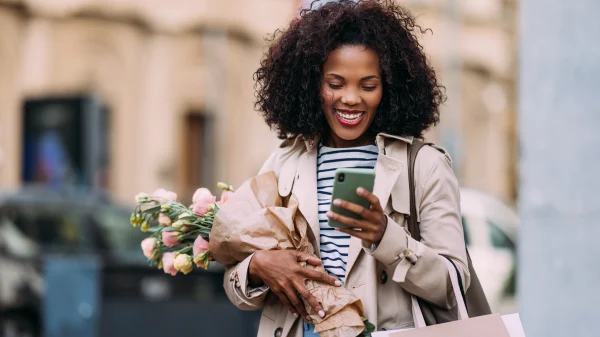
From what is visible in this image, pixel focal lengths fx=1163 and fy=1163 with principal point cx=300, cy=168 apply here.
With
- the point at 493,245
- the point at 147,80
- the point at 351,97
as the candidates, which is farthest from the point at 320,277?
the point at 147,80

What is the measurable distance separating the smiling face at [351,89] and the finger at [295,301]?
1.60ft

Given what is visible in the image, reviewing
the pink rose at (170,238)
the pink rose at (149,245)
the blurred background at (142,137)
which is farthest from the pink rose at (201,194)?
the blurred background at (142,137)

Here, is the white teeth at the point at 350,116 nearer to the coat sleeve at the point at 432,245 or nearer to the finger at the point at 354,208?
the coat sleeve at the point at 432,245

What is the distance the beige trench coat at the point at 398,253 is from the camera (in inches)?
121

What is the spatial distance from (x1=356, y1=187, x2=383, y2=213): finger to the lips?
43 cm

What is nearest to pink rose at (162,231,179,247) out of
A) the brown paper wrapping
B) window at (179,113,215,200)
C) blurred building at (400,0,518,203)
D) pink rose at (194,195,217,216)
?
pink rose at (194,195,217,216)

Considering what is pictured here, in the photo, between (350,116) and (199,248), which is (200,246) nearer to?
(199,248)

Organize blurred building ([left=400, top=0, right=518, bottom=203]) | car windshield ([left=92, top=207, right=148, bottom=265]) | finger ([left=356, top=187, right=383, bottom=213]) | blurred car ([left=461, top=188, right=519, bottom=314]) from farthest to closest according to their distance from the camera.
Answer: blurred building ([left=400, top=0, right=518, bottom=203]) → car windshield ([left=92, top=207, right=148, bottom=265]) → blurred car ([left=461, top=188, right=519, bottom=314]) → finger ([left=356, top=187, right=383, bottom=213])

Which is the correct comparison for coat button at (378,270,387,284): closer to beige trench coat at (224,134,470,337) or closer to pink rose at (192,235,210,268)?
beige trench coat at (224,134,470,337)

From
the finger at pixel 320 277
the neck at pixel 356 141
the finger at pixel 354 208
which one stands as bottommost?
the finger at pixel 320 277

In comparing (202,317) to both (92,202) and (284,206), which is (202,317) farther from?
(284,206)

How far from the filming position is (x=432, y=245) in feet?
10.4

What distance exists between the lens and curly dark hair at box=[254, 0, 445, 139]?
3340 millimetres

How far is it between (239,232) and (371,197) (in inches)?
20.6
